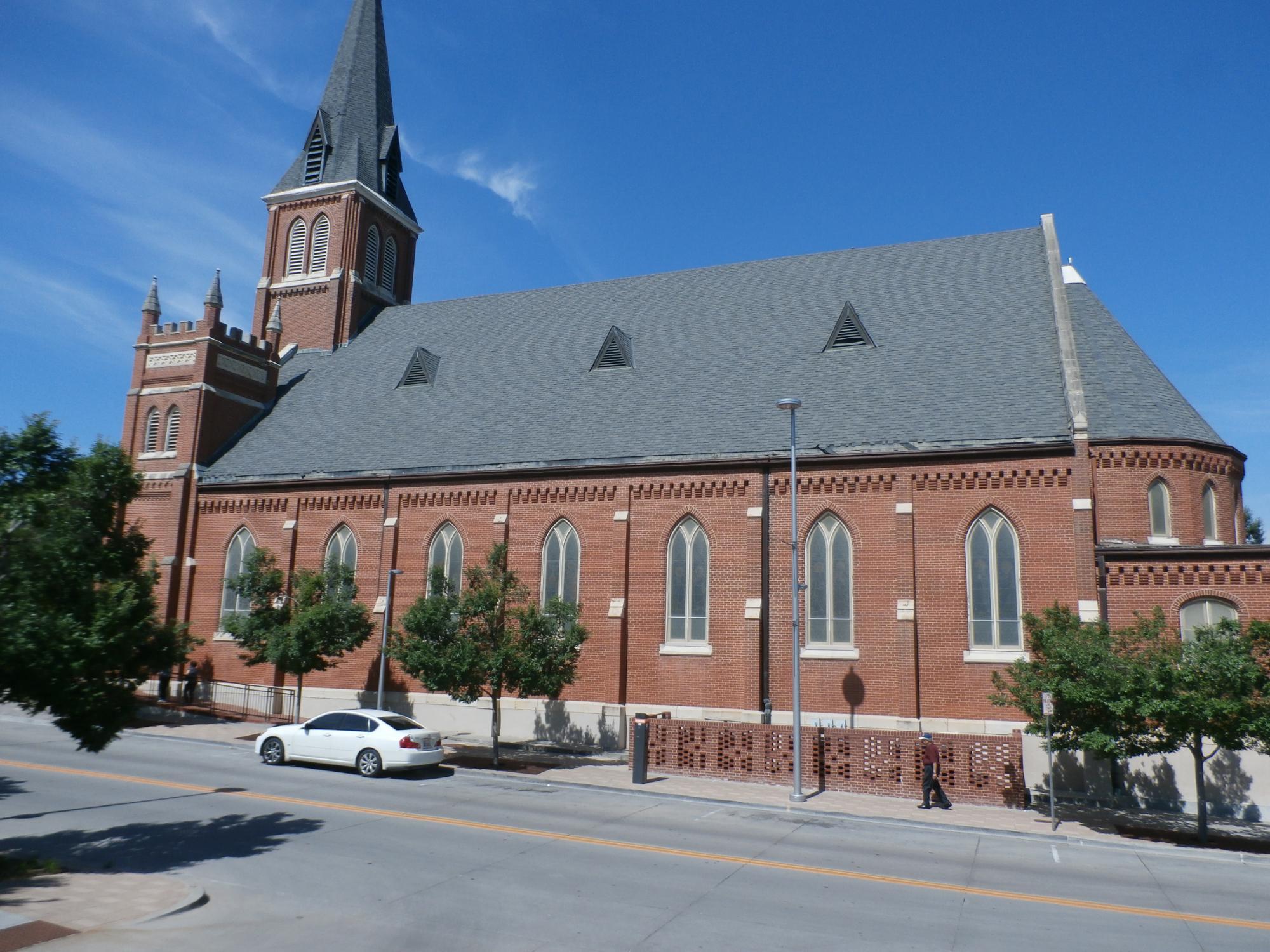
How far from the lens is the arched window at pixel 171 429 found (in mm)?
34875

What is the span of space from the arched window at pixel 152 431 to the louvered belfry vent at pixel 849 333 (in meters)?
25.3

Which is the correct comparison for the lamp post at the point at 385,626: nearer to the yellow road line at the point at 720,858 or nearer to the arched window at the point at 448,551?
the arched window at the point at 448,551

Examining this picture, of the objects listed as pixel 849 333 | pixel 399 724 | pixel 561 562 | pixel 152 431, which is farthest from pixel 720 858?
pixel 152 431

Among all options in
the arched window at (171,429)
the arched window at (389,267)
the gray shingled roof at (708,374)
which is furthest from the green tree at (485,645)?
the arched window at (389,267)

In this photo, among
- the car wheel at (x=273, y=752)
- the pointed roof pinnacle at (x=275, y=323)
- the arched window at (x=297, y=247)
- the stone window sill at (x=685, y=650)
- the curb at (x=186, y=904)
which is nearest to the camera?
the curb at (x=186, y=904)

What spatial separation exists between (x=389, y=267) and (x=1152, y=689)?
3667cm

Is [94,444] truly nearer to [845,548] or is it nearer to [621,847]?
[621,847]

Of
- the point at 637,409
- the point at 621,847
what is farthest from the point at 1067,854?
the point at 637,409

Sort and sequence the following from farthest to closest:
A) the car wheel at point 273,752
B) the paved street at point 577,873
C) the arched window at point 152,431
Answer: the arched window at point 152,431 → the car wheel at point 273,752 → the paved street at point 577,873

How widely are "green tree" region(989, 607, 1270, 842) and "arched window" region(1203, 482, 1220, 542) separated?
6.72m

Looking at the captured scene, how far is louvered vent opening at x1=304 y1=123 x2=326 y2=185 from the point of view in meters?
42.5

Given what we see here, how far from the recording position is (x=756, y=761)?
71.3ft

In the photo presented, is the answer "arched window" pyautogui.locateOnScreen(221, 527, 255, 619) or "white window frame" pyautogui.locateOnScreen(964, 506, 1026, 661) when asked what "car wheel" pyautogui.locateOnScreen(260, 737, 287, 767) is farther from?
"white window frame" pyautogui.locateOnScreen(964, 506, 1026, 661)

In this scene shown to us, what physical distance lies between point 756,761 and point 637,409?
11937mm
